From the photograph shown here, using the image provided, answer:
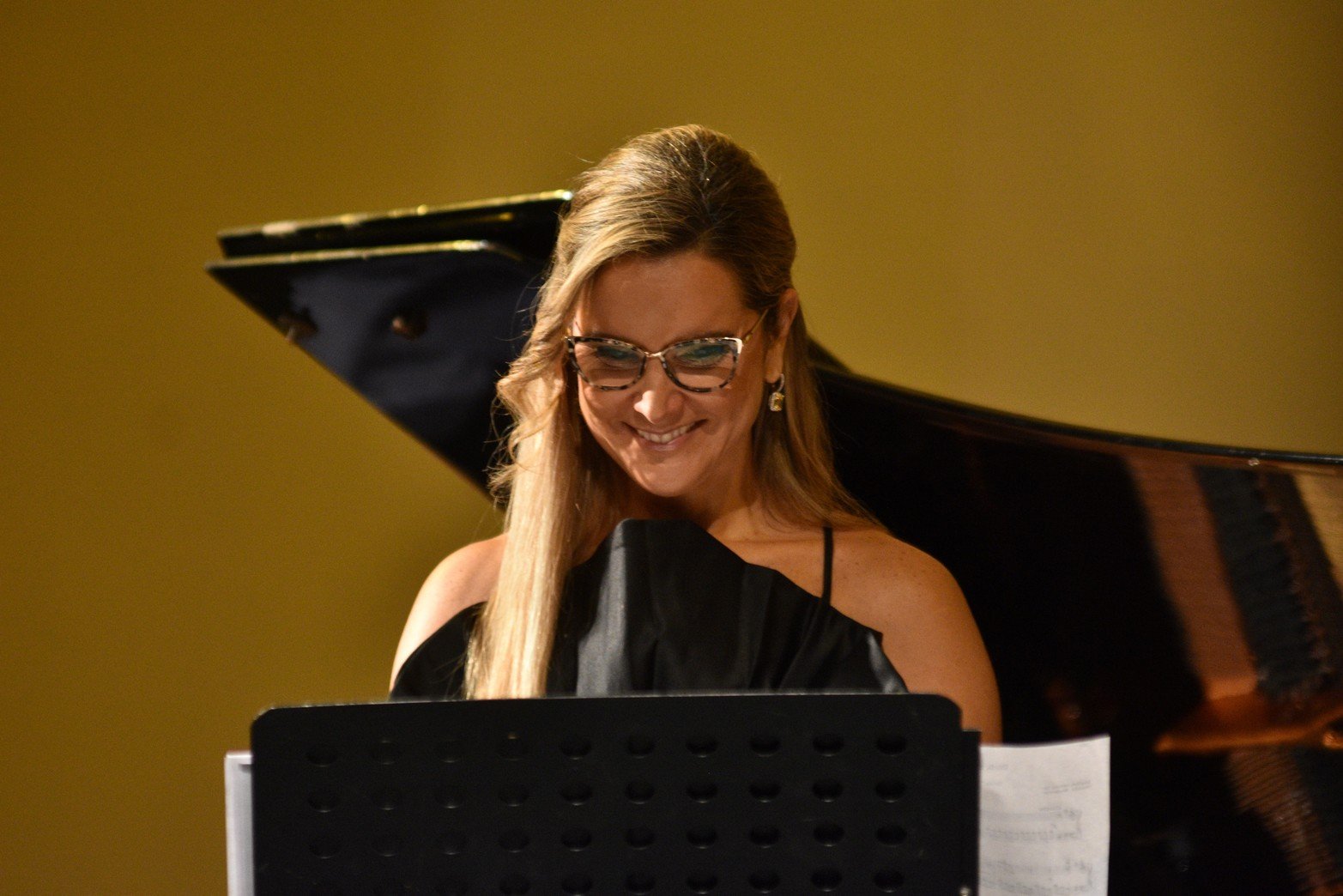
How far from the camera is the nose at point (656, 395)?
1.23 m

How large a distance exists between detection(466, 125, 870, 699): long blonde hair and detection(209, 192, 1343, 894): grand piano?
7 cm

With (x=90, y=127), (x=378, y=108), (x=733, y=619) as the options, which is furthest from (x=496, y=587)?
(x=90, y=127)

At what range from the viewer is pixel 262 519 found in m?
2.44

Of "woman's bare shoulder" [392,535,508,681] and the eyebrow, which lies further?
"woman's bare shoulder" [392,535,508,681]

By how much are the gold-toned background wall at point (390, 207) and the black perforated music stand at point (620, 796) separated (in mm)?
1698

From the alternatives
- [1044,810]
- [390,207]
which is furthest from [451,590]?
[390,207]

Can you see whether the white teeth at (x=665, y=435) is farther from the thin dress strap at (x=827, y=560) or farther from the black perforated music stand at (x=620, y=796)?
the black perforated music stand at (x=620, y=796)

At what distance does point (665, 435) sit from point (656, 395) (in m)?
0.06

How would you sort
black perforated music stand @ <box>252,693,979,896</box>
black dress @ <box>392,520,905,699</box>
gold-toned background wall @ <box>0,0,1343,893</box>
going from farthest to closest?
gold-toned background wall @ <box>0,0,1343,893</box>
black dress @ <box>392,520,905,699</box>
black perforated music stand @ <box>252,693,979,896</box>

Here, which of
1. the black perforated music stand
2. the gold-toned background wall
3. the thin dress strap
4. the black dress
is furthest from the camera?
the gold-toned background wall

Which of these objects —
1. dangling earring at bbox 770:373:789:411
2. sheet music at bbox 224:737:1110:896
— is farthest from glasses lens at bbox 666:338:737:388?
sheet music at bbox 224:737:1110:896

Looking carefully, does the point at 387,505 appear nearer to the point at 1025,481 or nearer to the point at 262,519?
the point at 262,519

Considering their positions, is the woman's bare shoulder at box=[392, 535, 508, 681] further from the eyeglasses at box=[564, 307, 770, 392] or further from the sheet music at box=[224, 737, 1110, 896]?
the sheet music at box=[224, 737, 1110, 896]

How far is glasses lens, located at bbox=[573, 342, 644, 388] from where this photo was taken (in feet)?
4.05
